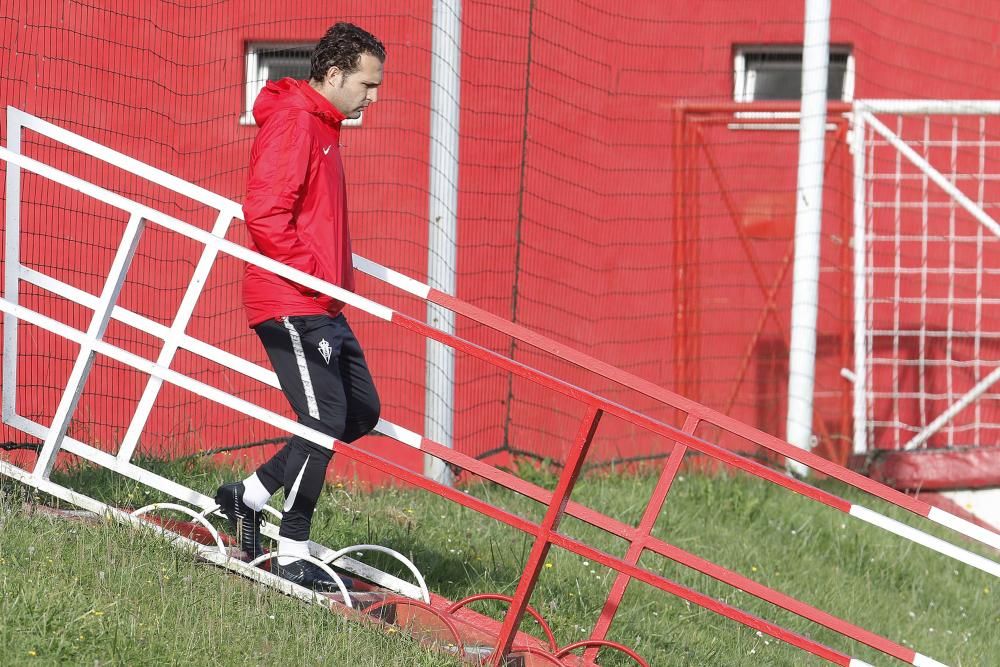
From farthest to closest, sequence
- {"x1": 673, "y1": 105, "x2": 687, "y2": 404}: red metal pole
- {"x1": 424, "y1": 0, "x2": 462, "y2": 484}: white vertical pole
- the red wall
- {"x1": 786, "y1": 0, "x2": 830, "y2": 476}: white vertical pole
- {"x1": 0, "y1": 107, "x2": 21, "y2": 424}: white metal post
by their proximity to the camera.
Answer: {"x1": 673, "y1": 105, "x2": 687, "y2": 404}: red metal pole
the red wall
{"x1": 786, "y1": 0, "x2": 830, "y2": 476}: white vertical pole
{"x1": 424, "y1": 0, "x2": 462, "y2": 484}: white vertical pole
{"x1": 0, "y1": 107, "x2": 21, "y2": 424}: white metal post

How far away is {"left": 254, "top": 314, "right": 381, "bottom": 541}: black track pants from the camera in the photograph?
3.71 m

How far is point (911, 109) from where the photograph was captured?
735 centimetres

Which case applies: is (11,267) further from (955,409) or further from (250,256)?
(955,409)

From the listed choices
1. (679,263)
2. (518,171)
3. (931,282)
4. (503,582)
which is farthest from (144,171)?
(931,282)

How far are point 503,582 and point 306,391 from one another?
139 cm

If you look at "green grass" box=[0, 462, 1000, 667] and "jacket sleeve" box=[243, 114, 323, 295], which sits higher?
"jacket sleeve" box=[243, 114, 323, 295]

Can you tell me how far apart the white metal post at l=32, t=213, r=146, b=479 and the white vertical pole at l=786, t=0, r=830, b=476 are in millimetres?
4178

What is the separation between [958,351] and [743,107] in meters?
2.11

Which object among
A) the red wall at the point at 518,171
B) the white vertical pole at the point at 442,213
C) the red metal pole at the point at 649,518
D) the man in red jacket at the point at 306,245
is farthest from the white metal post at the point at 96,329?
the red wall at the point at 518,171

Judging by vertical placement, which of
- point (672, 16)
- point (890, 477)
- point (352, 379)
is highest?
point (672, 16)

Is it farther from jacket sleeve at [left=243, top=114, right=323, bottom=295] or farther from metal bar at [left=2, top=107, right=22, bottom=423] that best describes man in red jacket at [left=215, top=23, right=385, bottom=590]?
metal bar at [left=2, top=107, right=22, bottom=423]

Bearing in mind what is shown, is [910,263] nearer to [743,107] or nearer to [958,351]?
[958,351]

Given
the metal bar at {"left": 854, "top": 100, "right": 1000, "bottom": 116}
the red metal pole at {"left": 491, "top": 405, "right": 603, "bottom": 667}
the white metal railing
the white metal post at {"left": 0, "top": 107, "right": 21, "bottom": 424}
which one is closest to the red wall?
the metal bar at {"left": 854, "top": 100, "right": 1000, "bottom": 116}

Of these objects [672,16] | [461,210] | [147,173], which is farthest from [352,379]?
[672,16]
